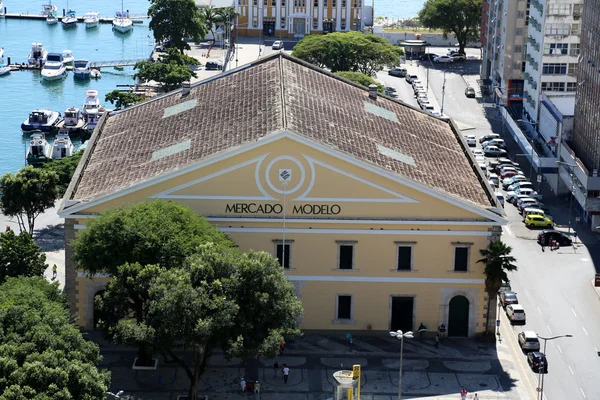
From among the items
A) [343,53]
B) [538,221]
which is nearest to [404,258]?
[538,221]

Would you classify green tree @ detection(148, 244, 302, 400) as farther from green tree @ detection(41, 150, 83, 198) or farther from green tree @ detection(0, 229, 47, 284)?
green tree @ detection(41, 150, 83, 198)

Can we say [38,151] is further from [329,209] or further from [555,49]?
[329,209]

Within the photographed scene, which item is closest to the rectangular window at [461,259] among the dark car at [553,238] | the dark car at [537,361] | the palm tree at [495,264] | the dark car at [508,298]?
the palm tree at [495,264]

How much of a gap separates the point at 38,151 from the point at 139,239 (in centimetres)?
8137

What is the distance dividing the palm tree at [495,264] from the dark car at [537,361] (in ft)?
19.1

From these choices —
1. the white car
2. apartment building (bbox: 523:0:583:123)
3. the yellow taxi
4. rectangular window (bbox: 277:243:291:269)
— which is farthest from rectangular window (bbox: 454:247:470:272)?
apartment building (bbox: 523:0:583:123)

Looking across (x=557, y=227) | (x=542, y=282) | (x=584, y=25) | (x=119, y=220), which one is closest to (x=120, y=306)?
(x=119, y=220)

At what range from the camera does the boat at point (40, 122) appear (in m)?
194

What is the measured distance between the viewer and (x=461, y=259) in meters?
107

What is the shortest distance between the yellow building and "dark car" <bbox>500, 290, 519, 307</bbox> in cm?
893

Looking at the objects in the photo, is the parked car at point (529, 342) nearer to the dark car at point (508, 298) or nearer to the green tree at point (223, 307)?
the dark car at point (508, 298)

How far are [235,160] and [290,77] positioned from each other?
1982cm

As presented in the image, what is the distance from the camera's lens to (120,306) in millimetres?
95125

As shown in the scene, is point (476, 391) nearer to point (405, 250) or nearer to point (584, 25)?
point (405, 250)
